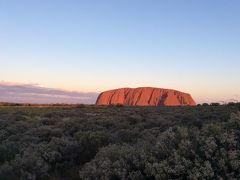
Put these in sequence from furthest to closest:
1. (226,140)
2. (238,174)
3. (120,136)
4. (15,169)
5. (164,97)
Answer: (164,97) < (120,136) < (15,169) < (226,140) < (238,174)

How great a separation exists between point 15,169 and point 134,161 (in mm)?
3255

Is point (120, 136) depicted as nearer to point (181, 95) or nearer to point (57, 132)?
point (57, 132)

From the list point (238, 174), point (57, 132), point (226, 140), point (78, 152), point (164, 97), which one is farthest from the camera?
point (164, 97)

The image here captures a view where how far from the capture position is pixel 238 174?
7094mm

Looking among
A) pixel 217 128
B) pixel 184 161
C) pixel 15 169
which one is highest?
pixel 217 128

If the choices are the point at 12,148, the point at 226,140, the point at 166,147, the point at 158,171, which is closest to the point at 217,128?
the point at 226,140

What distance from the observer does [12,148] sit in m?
12.4

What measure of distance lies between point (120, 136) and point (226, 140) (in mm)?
7250

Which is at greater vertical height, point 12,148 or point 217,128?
point 217,128

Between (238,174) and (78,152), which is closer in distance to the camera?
(238,174)

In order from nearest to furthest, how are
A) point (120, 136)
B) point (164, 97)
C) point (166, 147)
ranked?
1. point (166, 147)
2. point (120, 136)
3. point (164, 97)

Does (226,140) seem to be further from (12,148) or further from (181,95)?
(181,95)

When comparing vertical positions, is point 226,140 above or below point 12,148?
above

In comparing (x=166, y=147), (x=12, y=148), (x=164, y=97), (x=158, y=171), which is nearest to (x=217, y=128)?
(x=166, y=147)
